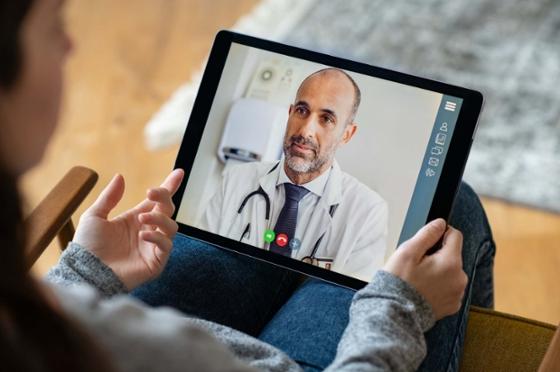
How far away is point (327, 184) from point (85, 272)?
0.93 feet

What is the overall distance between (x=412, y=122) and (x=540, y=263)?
91 cm

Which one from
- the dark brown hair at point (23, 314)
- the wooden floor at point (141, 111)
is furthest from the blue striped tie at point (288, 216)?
the wooden floor at point (141, 111)

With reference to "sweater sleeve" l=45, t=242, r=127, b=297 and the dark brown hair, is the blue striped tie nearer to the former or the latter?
"sweater sleeve" l=45, t=242, r=127, b=297

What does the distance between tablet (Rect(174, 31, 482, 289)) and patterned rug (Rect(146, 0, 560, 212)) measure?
940mm

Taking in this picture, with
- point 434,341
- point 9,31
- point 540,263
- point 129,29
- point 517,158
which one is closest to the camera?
point 9,31

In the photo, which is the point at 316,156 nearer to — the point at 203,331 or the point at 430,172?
the point at 430,172

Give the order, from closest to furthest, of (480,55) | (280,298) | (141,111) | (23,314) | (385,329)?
(23,314)
(385,329)
(280,298)
(141,111)
(480,55)

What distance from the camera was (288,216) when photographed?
0.90 metres

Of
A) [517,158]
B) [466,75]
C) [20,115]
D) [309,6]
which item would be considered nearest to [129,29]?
[309,6]

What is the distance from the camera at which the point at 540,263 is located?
1.68 m

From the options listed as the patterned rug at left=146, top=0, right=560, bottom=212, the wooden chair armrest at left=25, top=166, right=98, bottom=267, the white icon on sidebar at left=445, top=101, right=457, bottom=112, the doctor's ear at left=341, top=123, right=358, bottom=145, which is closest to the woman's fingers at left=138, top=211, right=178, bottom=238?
the wooden chair armrest at left=25, top=166, right=98, bottom=267

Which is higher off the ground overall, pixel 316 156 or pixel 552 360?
pixel 316 156

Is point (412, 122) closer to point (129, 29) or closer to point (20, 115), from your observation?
point (20, 115)

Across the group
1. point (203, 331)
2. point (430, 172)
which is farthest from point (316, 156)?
point (203, 331)
